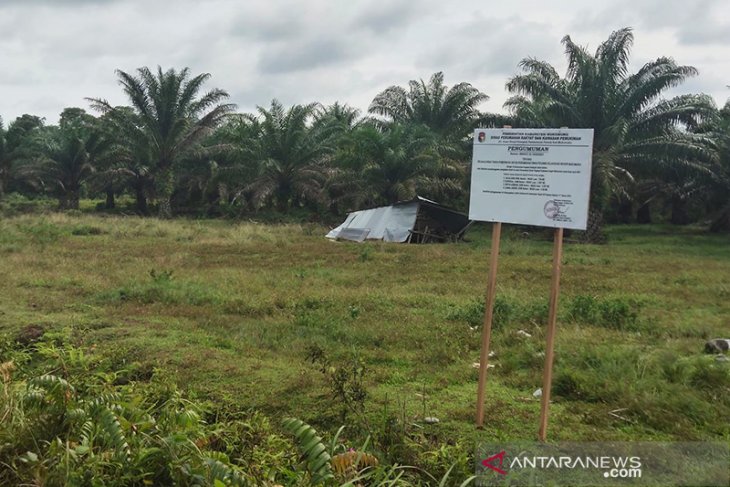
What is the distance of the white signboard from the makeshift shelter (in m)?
14.9

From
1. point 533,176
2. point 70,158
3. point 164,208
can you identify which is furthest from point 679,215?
point 70,158

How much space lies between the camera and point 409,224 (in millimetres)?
18891

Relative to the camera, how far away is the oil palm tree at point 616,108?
1817 cm

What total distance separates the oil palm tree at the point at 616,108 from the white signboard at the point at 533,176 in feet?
50.1

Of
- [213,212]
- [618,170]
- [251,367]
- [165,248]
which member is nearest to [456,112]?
[618,170]

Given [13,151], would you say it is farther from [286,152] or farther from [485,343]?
[485,343]

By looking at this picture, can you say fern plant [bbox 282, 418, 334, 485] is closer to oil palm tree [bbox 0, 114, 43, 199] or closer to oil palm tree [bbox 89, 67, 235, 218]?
oil palm tree [bbox 89, 67, 235, 218]

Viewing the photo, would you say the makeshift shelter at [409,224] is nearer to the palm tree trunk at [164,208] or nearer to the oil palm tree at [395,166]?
the oil palm tree at [395,166]

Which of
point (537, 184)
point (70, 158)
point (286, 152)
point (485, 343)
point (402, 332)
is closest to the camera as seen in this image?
point (537, 184)

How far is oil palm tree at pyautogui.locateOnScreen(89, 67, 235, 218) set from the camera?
79.8 feet

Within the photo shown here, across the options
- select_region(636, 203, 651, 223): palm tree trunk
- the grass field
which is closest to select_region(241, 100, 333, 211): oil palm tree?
the grass field

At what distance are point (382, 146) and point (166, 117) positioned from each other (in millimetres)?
9515

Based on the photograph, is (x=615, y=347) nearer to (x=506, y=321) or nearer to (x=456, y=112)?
(x=506, y=321)

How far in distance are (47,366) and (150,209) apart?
91.0ft
